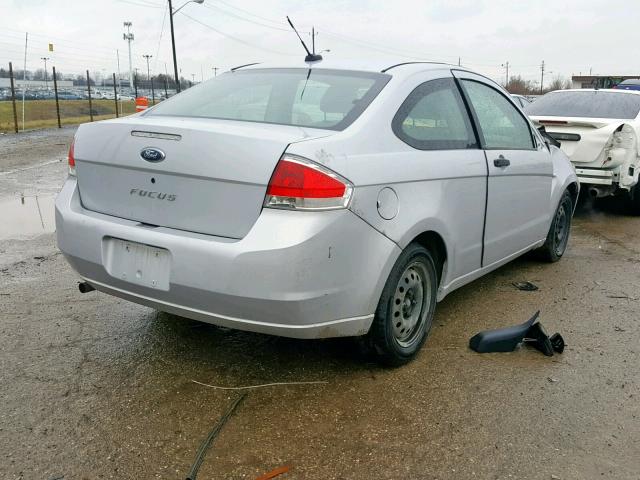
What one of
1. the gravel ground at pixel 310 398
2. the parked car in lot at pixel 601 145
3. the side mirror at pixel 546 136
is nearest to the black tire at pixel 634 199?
the parked car in lot at pixel 601 145

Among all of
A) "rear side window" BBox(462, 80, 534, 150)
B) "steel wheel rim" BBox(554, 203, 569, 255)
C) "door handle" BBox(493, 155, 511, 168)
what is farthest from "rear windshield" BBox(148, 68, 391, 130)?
"steel wheel rim" BBox(554, 203, 569, 255)

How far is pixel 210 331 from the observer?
12.7ft

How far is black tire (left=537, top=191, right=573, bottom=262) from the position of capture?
5445 millimetres

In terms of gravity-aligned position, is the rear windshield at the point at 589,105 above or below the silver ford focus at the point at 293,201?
above

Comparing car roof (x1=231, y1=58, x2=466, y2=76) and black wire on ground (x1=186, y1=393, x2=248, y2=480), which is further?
car roof (x1=231, y1=58, x2=466, y2=76)

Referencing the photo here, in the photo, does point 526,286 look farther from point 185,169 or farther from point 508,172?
point 185,169

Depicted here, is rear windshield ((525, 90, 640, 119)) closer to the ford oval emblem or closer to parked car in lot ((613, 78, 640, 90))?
parked car in lot ((613, 78, 640, 90))

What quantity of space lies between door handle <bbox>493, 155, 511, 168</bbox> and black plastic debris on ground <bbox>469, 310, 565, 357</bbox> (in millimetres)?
1044

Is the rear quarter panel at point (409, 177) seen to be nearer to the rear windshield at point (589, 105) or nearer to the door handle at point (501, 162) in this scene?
the door handle at point (501, 162)

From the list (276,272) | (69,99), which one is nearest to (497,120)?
(276,272)

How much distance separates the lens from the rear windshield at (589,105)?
25.9ft

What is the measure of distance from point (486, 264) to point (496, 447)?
172 centimetres

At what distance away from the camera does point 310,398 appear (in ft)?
10.1

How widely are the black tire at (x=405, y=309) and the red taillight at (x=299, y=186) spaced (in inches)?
25.7
